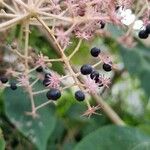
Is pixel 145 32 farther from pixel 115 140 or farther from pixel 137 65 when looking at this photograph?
pixel 137 65

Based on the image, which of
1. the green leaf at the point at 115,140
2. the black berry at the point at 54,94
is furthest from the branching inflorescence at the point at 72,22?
the green leaf at the point at 115,140

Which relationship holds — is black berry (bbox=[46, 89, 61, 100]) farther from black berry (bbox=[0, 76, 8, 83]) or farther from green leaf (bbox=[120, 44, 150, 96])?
green leaf (bbox=[120, 44, 150, 96])

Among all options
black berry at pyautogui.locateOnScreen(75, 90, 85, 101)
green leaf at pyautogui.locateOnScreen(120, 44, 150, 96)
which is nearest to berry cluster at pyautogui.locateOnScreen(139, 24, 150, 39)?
black berry at pyautogui.locateOnScreen(75, 90, 85, 101)

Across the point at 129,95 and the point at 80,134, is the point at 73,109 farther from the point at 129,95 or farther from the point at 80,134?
the point at 129,95

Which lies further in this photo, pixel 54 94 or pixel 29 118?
pixel 29 118

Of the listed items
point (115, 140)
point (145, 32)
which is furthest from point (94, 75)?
point (115, 140)

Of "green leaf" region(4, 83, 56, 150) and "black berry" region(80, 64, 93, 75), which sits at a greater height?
"black berry" region(80, 64, 93, 75)
